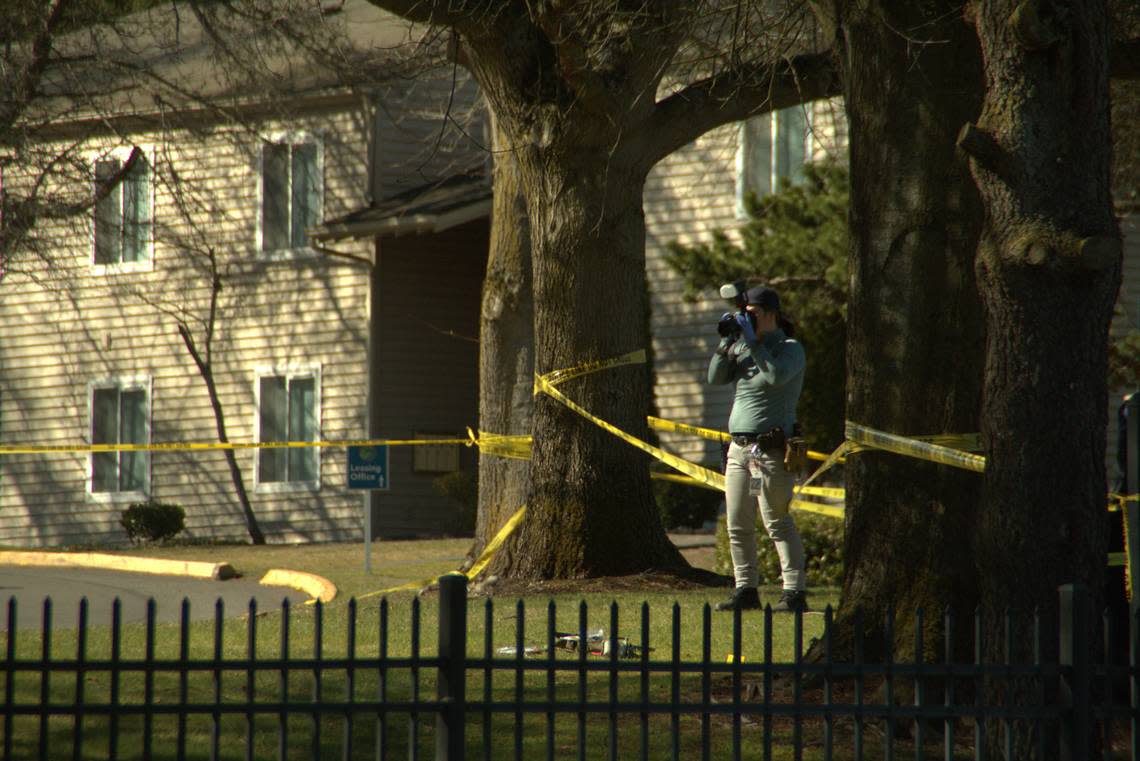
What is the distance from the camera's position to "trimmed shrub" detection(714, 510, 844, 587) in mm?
12898

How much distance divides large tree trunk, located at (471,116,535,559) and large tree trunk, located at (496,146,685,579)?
149cm

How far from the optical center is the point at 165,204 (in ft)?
84.1

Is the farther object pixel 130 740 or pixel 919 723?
pixel 130 740

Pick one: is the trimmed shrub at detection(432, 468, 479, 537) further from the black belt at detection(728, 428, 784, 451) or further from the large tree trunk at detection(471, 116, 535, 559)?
the black belt at detection(728, 428, 784, 451)

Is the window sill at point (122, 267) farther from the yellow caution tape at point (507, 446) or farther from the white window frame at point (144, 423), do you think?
the yellow caution tape at point (507, 446)

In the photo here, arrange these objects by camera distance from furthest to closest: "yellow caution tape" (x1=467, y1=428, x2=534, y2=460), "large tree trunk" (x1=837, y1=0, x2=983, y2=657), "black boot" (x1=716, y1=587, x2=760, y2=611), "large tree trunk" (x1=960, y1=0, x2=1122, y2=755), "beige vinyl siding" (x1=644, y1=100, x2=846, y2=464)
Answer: "beige vinyl siding" (x1=644, y1=100, x2=846, y2=464)
"yellow caution tape" (x1=467, y1=428, x2=534, y2=460)
"black boot" (x1=716, y1=587, x2=760, y2=611)
"large tree trunk" (x1=837, y1=0, x2=983, y2=657)
"large tree trunk" (x1=960, y1=0, x2=1122, y2=755)

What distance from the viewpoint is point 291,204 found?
81.5 ft

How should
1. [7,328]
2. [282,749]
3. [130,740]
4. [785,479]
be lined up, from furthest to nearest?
[7,328], [785,479], [130,740], [282,749]

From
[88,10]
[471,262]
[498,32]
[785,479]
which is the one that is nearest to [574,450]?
[785,479]

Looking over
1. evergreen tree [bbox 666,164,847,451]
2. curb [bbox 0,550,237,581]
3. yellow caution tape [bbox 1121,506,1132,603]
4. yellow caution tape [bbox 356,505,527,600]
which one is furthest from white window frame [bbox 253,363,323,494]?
yellow caution tape [bbox 1121,506,1132,603]

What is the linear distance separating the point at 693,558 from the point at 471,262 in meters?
9.59

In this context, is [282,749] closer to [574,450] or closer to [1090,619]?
[1090,619]

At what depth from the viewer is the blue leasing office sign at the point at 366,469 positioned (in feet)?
52.5

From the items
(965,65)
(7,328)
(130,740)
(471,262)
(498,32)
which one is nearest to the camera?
(130,740)
